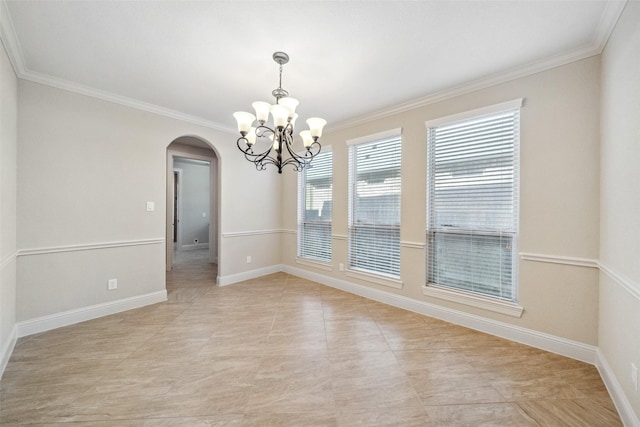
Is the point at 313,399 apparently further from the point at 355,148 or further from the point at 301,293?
the point at 355,148

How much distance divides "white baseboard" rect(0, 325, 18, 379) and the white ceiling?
8.17ft

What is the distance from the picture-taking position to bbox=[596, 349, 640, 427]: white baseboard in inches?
58.2

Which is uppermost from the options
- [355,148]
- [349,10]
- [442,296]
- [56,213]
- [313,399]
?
[349,10]

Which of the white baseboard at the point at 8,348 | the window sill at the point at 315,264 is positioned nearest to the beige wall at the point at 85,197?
the white baseboard at the point at 8,348

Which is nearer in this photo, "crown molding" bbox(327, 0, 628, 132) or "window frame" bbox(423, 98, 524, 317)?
"crown molding" bbox(327, 0, 628, 132)

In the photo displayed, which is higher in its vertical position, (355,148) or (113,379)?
(355,148)

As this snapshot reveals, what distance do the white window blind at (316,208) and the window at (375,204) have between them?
20.2 inches

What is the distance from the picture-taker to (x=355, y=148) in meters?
3.90

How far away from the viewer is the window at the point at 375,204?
345 centimetres

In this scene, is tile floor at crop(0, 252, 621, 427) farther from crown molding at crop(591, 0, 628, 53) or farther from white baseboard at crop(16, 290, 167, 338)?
crown molding at crop(591, 0, 628, 53)

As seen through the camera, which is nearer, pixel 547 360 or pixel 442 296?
pixel 547 360

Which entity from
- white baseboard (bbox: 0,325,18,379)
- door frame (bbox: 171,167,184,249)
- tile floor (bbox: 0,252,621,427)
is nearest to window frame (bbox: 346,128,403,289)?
tile floor (bbox: 0,252,621,427)

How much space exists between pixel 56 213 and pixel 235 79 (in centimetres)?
241

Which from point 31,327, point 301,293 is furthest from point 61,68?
point 301,293
